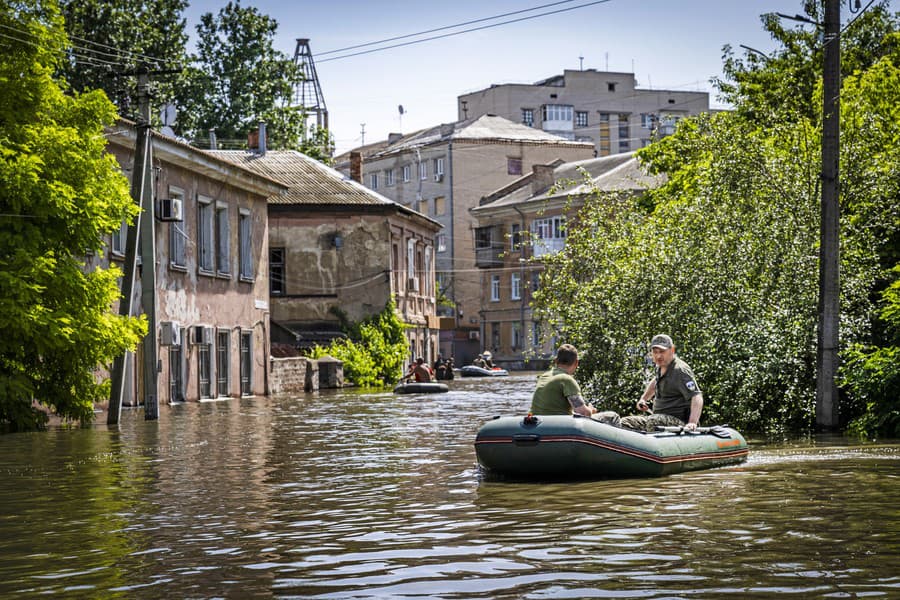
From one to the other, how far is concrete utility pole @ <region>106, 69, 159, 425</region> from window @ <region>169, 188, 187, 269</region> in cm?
684

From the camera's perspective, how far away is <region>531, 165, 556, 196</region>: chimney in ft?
279

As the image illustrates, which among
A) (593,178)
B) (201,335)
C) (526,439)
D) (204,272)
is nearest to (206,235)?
(204,272)

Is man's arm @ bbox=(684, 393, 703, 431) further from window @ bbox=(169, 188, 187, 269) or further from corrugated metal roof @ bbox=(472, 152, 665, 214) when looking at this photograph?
corrugated metal roof @ bbox=(472, 152, 665, 214)

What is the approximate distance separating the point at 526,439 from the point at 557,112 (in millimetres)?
90022

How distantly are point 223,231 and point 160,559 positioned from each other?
110ft

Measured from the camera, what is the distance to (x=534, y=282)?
279ft

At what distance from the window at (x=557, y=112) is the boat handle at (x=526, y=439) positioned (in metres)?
89.3

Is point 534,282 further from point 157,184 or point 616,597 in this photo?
point 616,597

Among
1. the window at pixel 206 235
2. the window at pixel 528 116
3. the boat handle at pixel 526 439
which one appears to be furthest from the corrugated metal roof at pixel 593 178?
the boat handle at pixel 526 439

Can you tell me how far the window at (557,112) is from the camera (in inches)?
4075

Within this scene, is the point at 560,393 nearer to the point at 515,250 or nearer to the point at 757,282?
the point at 757,282

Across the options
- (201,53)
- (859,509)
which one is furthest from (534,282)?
(859,509)

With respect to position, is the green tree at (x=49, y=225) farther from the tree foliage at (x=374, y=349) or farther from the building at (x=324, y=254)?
the building at (x=324, y=254)

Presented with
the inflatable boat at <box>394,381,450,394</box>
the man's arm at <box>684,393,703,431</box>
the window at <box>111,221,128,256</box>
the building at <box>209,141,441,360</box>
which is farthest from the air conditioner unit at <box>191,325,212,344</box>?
the man's arm at <box>684,393,703,431</box>
